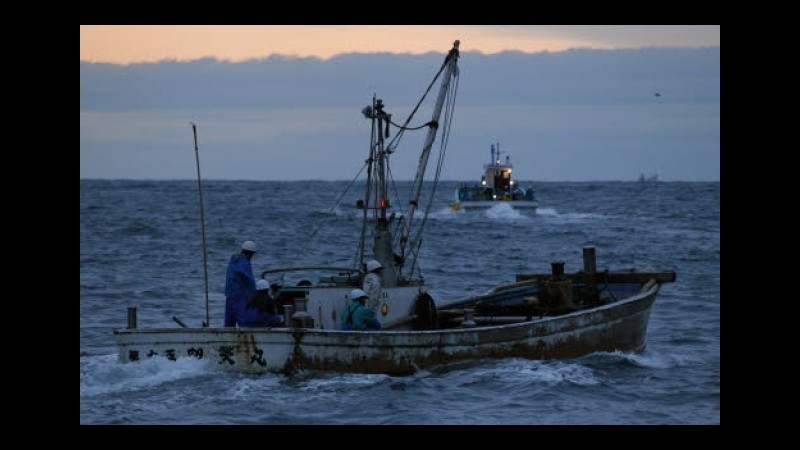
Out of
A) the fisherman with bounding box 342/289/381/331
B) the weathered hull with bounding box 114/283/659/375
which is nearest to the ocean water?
the weathered hull with bounding box 114/283/659/375

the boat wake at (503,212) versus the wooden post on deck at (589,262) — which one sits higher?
the boat wake at (503,212)

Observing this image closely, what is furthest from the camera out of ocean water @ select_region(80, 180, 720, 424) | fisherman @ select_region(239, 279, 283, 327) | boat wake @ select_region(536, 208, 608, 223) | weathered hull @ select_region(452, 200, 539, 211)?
weathered hull @ select_region(452, 200, 539, 211)

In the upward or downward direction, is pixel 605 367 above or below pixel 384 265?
below

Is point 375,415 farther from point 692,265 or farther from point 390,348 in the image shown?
point 692,265

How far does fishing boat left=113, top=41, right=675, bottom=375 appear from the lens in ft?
62.3

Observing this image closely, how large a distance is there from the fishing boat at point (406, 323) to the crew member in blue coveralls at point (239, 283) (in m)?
0.43

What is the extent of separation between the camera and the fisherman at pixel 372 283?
800 inches

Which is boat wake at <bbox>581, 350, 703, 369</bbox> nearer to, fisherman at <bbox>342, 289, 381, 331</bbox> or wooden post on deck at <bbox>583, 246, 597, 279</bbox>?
wooden post on deck at <bbox>583, 246, 597, 279</bbox>

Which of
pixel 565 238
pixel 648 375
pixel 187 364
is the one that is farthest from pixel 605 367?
pixel 565 238

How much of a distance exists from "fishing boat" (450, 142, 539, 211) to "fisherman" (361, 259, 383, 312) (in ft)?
261

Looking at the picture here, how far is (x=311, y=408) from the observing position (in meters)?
18.2

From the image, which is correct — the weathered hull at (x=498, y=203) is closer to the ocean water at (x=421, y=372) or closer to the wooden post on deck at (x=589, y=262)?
the ocean water at (x=421, y=372)

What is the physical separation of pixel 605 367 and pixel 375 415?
5.20 metres

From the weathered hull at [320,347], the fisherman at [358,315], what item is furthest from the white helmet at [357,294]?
the weathered hull at [320,347]
